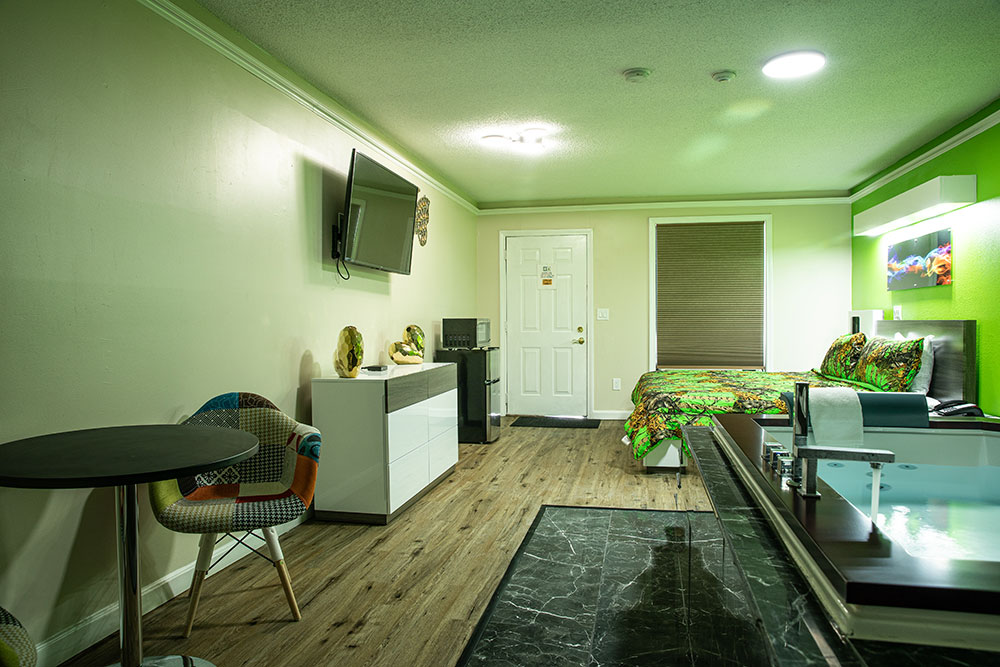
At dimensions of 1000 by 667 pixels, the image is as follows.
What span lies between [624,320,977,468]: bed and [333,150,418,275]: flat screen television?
1982 mm

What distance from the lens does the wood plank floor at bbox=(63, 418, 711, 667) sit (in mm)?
2018

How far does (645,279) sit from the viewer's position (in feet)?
21.2

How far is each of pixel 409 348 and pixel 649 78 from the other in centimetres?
224

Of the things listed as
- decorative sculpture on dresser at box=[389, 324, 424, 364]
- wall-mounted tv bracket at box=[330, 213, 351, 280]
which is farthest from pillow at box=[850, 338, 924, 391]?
wall-mounted tv bracket at box=[330, 213, 351, 280]

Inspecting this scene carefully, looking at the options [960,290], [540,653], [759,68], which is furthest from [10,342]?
[960,290]

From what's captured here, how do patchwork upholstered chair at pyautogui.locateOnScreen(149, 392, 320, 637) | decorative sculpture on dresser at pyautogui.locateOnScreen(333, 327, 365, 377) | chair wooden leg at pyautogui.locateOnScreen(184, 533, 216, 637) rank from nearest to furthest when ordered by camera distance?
patchwork upholstered chair at pyautogui.locateOnScreen(149, 392, 320, 637)
chair wooden leg at pyautogui.locateOnScreen(184, 533, 216, 637)
decorative sculpture on dresser at pyautogui.locateOnScreen(333, 327, 365, 377)

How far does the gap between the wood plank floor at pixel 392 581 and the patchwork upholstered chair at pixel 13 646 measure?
72 centimetres

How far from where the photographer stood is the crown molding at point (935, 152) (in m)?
3.71

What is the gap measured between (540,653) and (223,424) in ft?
4.63

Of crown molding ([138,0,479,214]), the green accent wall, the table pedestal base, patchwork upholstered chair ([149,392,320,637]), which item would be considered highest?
crown molding ([138,0,479,214])

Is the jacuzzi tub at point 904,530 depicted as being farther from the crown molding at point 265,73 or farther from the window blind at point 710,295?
the window blind at point 710,295

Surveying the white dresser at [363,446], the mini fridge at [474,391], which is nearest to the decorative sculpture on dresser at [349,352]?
the white dresser at [363,446]

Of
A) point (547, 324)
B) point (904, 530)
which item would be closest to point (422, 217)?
point (547, 324)

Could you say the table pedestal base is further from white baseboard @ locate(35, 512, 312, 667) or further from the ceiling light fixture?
the ceiling light fixture
